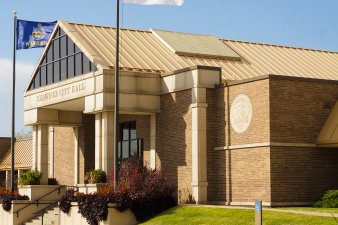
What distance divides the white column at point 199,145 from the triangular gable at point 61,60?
17.9 feet

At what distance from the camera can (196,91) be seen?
3194 centimetres

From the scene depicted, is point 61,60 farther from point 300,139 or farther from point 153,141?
point 300,139

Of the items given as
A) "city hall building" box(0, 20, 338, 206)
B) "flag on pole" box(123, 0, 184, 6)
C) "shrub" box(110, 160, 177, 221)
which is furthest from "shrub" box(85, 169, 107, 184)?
"flag on pole" box(123, 0, 184, 6)

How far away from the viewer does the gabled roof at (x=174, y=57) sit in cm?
3591

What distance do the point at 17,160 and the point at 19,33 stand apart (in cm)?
1535

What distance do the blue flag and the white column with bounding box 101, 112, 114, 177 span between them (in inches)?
341

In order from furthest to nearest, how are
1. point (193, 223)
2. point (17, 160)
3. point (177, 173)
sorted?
point (17, 160) → point (177, 173) → point (193, 223)

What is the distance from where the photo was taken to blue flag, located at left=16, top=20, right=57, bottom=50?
132ft

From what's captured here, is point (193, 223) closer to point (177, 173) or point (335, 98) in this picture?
point (177, 173)

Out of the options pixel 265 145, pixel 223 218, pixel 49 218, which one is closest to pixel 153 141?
pixel 49 218

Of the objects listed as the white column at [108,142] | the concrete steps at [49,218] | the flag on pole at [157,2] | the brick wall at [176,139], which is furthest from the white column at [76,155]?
the flag on pole at [157,2]

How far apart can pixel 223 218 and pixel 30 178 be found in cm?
1598

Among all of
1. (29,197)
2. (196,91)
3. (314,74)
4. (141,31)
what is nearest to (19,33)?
(141,31)

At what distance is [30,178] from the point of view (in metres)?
38.3
